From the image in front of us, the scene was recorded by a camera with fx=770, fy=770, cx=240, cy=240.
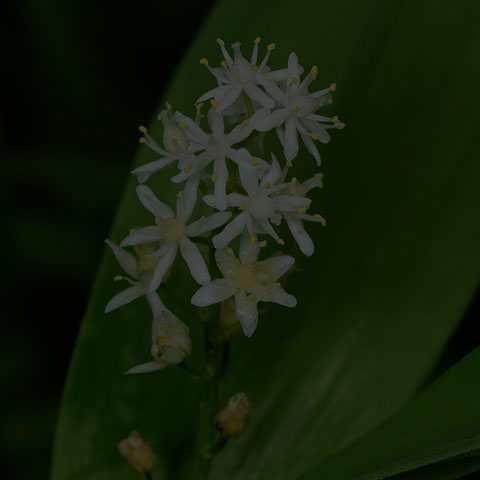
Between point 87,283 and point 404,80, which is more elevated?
point 404,80

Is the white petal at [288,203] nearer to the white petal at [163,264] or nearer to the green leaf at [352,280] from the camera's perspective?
the white petal at [163,264]

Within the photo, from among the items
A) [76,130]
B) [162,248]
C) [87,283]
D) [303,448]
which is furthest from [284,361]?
[76,130]

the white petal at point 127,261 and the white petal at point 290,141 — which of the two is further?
the white petal at point 127,261

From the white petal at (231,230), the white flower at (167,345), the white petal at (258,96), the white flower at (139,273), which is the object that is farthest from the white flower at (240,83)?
the white flower at (167,345)

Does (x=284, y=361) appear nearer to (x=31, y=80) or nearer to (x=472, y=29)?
(x=472, y=29)

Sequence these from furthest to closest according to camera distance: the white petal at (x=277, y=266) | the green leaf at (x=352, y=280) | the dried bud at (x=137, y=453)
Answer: the green leaf at (x=352, y=280), the dried bud at (x=137, y=453), the white petal at (x=277, y=266)

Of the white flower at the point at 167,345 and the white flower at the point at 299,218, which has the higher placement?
the white flower at the point at 299,218

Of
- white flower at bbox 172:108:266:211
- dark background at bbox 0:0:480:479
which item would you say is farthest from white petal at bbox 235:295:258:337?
dark background at bbox 0:0:480:479
